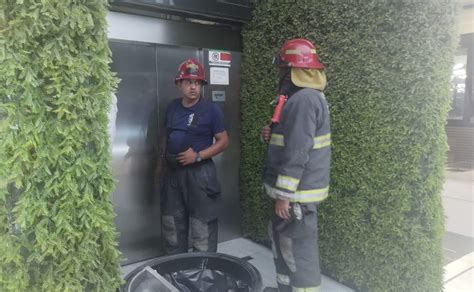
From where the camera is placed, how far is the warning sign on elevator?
4.05m

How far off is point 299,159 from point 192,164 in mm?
1215

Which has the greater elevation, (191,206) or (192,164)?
(192,164)

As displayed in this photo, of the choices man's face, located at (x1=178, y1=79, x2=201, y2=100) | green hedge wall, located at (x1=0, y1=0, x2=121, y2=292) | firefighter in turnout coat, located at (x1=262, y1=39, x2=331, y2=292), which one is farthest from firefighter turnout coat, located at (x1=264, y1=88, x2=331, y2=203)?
green hedge wall, located at (x1=0, y1=0, x2=121, y2=292)

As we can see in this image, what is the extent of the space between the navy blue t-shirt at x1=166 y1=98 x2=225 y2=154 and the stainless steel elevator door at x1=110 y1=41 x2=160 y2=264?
50 cm

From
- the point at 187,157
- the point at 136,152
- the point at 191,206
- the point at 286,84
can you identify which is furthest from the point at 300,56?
the point at 136,152

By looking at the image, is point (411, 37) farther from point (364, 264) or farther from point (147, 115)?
point (147, 115)

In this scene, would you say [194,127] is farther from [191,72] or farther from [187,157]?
[191,72]

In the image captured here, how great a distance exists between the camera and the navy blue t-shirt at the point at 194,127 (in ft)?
10.7

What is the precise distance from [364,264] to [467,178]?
6008 mm

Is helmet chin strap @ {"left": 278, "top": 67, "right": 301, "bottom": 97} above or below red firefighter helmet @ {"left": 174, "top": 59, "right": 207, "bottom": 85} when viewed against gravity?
below

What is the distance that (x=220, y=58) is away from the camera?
4.12m

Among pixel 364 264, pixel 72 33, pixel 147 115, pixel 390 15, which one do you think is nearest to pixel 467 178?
pixel 364 264

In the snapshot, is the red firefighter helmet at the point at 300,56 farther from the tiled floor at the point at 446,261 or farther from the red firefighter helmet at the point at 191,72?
the tiled floor at the point at 446,261

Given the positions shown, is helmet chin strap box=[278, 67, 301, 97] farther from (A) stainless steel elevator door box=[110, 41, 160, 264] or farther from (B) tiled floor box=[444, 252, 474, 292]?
(B) tiled floor box=[444, 252, 474, 292]
